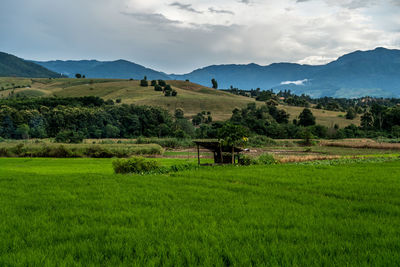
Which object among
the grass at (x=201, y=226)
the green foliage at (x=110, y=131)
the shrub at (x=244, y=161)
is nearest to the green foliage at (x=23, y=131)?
the green foliage at (x=110, y=131)

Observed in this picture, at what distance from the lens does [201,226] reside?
7.43 metres

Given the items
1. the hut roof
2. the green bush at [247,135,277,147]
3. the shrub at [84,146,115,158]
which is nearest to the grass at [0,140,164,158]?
the shrub at [84,146,115,158]

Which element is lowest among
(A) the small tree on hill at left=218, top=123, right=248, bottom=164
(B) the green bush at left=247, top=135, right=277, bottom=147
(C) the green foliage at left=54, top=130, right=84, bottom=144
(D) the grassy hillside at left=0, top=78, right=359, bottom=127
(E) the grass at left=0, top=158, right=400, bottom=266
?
(B) the green bush at left=247, top=135, right=277, bottom=147

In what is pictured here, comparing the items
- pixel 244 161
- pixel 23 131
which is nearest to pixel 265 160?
pixel 244 161

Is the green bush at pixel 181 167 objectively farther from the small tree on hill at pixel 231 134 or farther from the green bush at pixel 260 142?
the green bush at pixel 260 142

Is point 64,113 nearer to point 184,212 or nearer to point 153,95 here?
point 153,95

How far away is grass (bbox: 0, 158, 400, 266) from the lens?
18.6 feet

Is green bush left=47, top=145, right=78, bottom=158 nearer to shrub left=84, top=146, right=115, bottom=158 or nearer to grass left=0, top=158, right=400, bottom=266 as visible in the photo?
shrub left=84, top=146, right=115, bottom=158

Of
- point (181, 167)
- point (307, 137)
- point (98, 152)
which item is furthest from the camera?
point (307, 137)

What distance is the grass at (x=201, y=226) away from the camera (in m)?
5.67

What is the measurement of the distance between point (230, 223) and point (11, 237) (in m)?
5.26

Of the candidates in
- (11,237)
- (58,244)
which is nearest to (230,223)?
(58,244)

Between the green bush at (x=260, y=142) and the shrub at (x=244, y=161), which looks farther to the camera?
the green bush at (x=260, y=142)

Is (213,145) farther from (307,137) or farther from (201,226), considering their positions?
(307,137)
